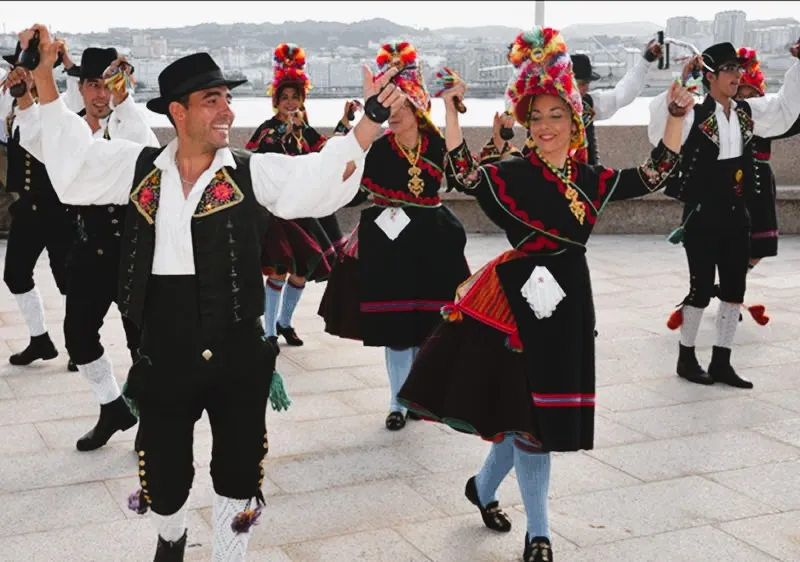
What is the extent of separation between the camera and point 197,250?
373 cm

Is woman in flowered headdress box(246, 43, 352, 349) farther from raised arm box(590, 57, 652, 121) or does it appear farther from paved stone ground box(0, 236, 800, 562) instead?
raised arm box(590, 57, 652, 121)

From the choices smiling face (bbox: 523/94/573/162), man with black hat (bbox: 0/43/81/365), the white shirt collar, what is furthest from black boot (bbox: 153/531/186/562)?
man with black hat (bbox: 0/43/81/365)

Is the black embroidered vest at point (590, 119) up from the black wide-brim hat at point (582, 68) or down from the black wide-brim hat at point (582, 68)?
down

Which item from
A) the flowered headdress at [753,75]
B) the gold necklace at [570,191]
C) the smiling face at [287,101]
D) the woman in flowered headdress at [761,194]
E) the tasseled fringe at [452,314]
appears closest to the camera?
the gold necklace at [570,191]

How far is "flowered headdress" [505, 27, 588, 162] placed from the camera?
453cm

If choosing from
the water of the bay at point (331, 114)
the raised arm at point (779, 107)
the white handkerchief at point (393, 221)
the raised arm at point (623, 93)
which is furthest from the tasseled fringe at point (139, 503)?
the water of the bay at point (331, 114)

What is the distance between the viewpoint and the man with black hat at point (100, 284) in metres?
5.55

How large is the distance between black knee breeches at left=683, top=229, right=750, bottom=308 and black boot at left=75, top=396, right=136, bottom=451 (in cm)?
317

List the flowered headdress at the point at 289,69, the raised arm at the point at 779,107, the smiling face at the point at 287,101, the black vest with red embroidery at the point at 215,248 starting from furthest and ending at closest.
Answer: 1. the smiling face at the point at 287,101
2. the flowered headdress at the point at 289,69
3. the raised arm at the point at 779,107
4. the black vest with red embroidery at the point at 215,248

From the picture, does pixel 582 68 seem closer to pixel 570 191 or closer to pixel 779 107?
pixel 779 107

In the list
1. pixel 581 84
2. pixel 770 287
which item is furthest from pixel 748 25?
pixel 581 84

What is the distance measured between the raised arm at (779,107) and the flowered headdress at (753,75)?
0.75 feet

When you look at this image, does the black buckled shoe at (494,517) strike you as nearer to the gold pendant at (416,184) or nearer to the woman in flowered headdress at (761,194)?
the gold pendant at (416,184)

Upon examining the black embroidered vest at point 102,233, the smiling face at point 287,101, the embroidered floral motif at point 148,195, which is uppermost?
the embroidered floral motif at point 148,195
